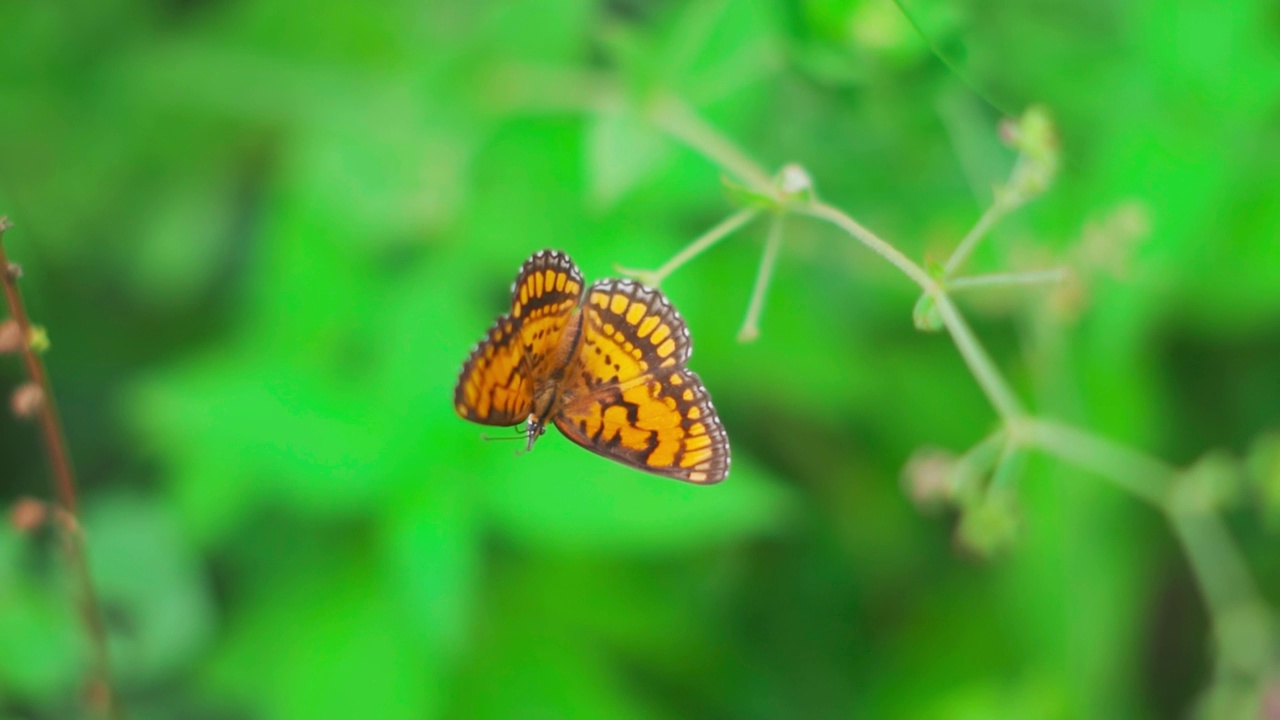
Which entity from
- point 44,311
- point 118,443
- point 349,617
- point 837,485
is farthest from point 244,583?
point 837,485

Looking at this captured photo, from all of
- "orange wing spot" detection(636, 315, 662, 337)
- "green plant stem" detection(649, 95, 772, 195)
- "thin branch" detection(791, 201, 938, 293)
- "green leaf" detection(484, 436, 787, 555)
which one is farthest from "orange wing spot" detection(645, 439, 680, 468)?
"green leaf" detection(484, 436, 787, 555)

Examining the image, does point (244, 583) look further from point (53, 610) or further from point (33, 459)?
point (33, 459)

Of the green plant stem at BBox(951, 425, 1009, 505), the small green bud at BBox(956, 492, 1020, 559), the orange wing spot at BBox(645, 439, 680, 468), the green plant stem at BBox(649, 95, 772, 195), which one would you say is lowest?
the orange wing spot at BBox(645, 439, 680, 468)

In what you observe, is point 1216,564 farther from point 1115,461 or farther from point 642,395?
point 642,395

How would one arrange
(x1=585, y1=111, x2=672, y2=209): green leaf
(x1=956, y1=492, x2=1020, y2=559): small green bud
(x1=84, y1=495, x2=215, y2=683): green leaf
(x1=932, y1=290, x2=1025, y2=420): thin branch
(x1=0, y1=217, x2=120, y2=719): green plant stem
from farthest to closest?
(x1=84, y1=495, x2=215, y2=683): green leaf, (x1=585, y1=111, x2=672, y2=209): green leaf, (x1=956, y1=492, x2=1020, y2=559): small green bud, (x1=932, y1=290, x2=1025, y2=420): thin branch, (x1=0, y1=217, x2=120, y2=719): green plant stem

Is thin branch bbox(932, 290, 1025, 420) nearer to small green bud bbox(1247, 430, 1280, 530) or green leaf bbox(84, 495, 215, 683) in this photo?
small green bud bbox(1247, 430, 1280, 530)

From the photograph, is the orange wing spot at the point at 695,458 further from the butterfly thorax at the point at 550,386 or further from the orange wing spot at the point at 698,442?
the butterfly thorax at the point at 550,386

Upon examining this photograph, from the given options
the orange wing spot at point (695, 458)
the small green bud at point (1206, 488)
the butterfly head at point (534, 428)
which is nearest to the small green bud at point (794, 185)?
the orange wing spot at point (695, 458)
